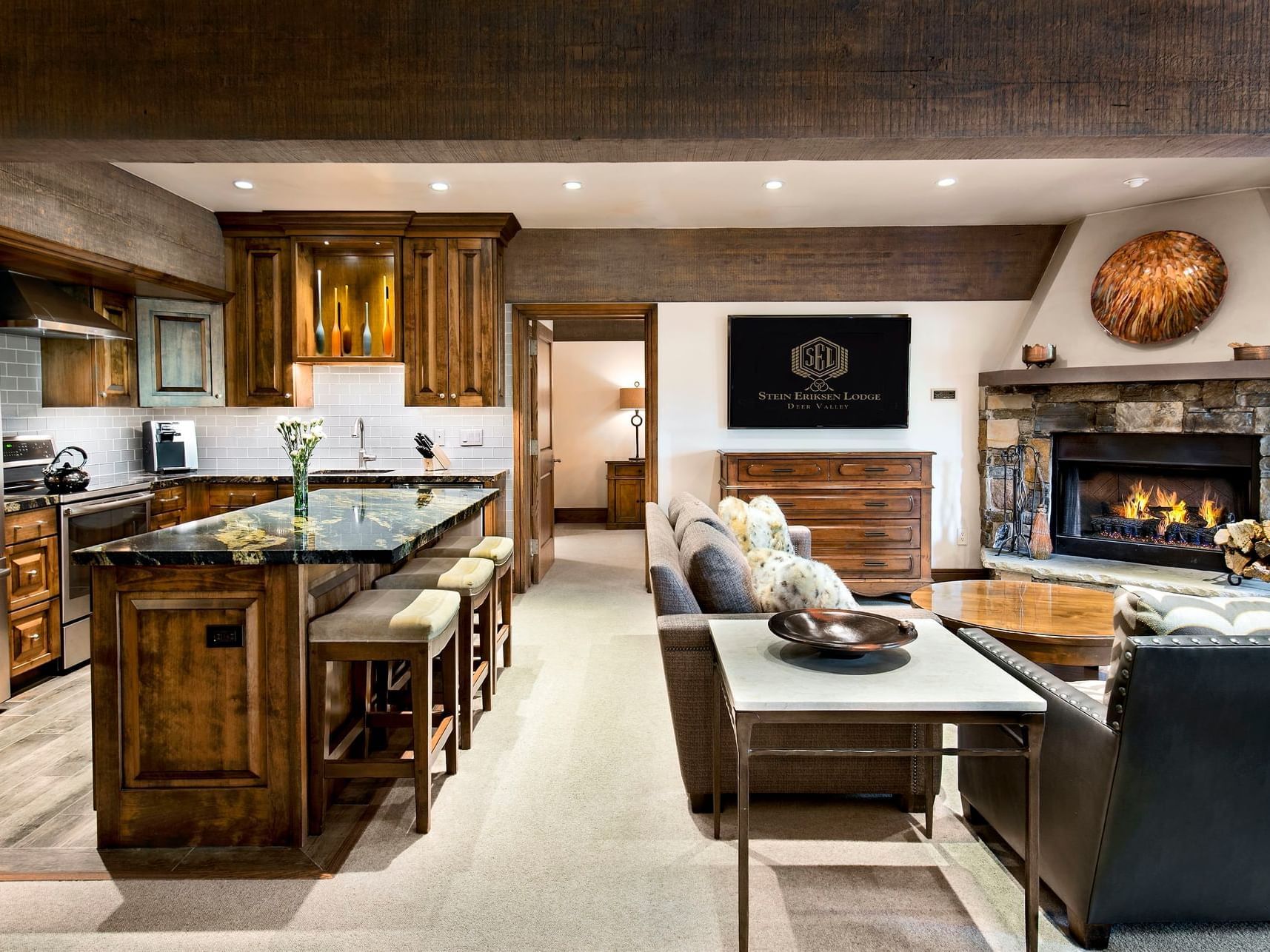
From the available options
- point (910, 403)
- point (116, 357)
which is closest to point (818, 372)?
point (910, 403)

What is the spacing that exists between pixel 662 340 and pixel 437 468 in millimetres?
1845

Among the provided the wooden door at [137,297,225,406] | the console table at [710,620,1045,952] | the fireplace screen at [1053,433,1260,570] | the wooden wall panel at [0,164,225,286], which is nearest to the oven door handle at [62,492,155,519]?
the wooden door at [137,297,225,406]

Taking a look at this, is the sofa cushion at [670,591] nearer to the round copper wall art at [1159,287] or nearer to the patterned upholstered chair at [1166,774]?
the patterned upholstered chair at [1166,774]

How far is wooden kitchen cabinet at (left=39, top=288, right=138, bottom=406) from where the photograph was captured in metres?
4.40

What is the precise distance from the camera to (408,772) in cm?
234

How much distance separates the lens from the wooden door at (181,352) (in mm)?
4969

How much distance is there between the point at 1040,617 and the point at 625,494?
20.3 feet

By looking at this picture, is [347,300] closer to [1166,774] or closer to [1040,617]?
[1040,617]

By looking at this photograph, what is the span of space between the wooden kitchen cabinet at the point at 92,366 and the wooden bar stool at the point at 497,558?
237 cm

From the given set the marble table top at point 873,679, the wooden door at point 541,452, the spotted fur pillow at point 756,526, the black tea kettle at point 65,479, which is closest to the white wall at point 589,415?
the wooden door at point 541,452

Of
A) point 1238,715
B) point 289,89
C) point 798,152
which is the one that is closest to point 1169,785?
point 1238,715

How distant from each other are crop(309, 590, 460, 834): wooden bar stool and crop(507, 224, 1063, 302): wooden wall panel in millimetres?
3573

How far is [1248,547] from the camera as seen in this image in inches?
170

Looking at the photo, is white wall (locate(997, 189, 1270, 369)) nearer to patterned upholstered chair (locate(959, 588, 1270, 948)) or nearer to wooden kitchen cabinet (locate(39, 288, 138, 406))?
patterned upholstered chair (locate(959, 588, 1270, 948))
